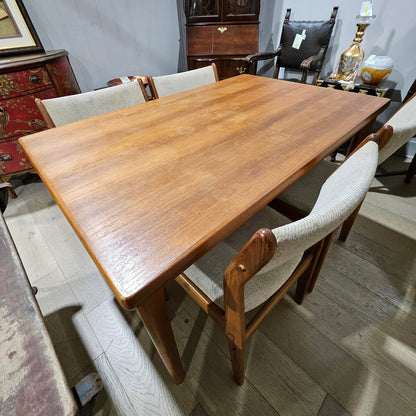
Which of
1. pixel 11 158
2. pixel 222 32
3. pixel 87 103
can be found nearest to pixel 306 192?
pixel 87 103

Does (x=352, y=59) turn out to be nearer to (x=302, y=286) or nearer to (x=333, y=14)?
(x=333, y=14)

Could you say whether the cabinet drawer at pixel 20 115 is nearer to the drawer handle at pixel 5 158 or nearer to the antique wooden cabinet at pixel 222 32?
the drawer handle at pixel 5 158

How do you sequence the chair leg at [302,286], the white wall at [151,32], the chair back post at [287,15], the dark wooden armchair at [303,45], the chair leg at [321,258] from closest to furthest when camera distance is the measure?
the chair leg at [321,258] < the chair leg at [302,286] < the white wall at [151,32] < the dark wooden armchair at [303,45] < the chair back post at [287,15]

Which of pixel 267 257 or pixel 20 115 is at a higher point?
pixel 267 257

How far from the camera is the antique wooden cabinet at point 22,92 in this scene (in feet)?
4.83

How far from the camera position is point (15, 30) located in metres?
1.58

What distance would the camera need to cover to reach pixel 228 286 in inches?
18.6

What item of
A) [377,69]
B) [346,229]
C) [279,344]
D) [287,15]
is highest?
[287,15]

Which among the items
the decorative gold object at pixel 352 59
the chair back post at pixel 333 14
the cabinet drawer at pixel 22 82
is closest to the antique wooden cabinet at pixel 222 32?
the chair back post at pixel 333 14

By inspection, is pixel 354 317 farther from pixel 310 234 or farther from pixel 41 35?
pixel 41 35

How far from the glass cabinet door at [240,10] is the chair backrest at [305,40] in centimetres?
33

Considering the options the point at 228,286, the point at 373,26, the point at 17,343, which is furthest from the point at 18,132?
the point at 373,26

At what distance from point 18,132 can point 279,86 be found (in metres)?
1.79

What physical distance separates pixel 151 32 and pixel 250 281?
2.89 m
